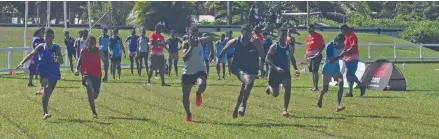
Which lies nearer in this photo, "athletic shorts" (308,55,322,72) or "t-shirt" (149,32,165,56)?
"athletic shorts" (308,55,322,72)

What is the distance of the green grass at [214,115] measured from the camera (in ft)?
47.3

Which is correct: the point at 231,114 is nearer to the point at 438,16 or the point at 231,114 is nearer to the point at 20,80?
the point at 20,80

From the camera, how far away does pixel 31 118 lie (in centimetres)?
1684

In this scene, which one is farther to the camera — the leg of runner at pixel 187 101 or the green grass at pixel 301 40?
the green grass at pixel 301 40

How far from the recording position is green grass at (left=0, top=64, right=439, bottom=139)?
47.3ft

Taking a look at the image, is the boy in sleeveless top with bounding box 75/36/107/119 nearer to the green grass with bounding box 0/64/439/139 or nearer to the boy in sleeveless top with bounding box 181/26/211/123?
the green grass with bounding box 0/64/439/139

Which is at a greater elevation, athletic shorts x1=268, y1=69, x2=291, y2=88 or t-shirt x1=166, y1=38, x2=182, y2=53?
t-shirt x1=166, y1=38, x2=182, y2=53

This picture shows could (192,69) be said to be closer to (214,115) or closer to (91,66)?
(214,115)

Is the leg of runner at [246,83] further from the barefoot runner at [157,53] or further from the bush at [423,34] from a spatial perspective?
the bush at [423,34]

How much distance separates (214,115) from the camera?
1741 centimetres

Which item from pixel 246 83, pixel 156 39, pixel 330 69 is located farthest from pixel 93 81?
pixel 156 39

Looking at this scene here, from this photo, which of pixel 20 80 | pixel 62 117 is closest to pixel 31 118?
pixel 62 117

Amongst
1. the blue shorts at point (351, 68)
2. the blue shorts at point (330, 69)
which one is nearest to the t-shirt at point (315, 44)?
the blue shorts at point (351, 68)

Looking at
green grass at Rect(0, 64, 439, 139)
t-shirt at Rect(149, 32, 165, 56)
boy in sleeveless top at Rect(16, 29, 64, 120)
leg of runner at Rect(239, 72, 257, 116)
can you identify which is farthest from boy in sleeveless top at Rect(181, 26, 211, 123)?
t-shirt at Rect(149, 32, 165, 56)
